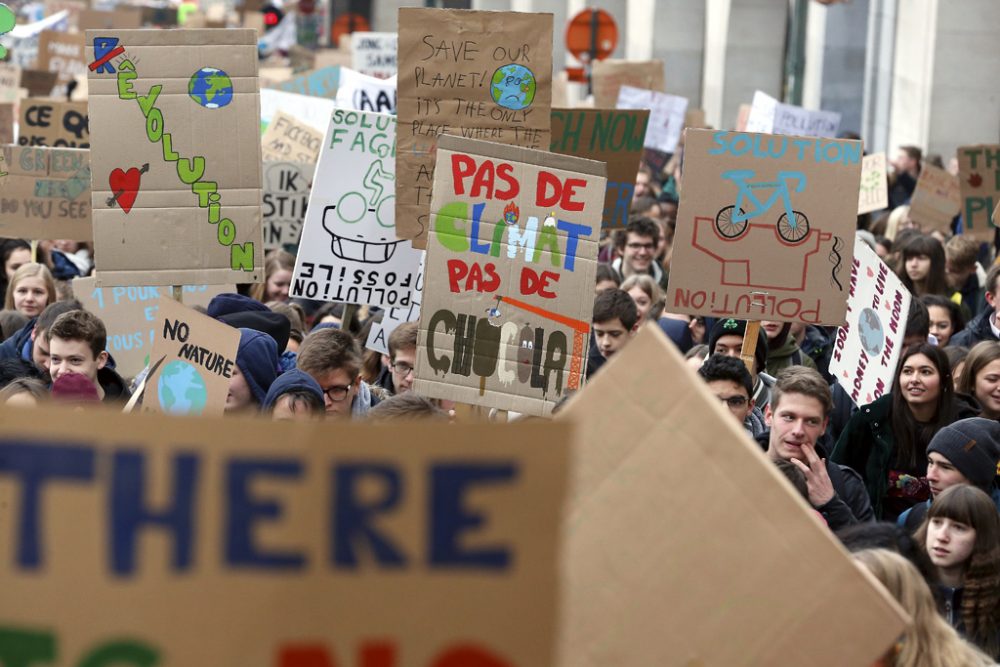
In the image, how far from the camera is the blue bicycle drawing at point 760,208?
6277mm

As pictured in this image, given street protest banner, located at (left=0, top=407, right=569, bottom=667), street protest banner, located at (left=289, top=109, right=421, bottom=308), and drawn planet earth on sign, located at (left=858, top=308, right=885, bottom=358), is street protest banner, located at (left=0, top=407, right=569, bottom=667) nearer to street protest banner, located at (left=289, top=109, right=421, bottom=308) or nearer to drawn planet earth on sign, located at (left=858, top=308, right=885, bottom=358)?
drawn planet earth on sign, located at (left=858, top=308, right=885, bottom=358)

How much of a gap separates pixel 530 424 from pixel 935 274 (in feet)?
25.5

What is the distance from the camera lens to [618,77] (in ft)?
55.1

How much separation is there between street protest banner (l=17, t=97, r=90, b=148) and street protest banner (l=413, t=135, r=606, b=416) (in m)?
6.52

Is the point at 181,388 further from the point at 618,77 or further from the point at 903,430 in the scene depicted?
the point at 618,77

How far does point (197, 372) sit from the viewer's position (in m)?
5.21

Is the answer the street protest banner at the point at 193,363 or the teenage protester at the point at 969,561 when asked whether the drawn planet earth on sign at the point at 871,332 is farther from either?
the street protest banner at the point at 193,363

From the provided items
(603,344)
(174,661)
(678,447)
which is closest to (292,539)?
(174,661)

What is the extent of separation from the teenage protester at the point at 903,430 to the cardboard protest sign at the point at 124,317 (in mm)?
3098

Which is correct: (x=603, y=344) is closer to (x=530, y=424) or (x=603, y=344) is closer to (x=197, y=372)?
(x=197, y=372)

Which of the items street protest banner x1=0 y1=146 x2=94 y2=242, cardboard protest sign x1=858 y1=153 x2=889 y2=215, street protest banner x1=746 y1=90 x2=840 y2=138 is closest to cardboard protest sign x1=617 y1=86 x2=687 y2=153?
street protest banner x1=746 y1=90 x2=840 y2=138

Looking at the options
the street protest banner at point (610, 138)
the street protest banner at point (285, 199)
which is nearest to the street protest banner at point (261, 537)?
the street protest banner at point (610, 138)

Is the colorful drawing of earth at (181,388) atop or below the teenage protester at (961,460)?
atop

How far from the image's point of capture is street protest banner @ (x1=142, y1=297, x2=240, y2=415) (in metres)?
5.19
